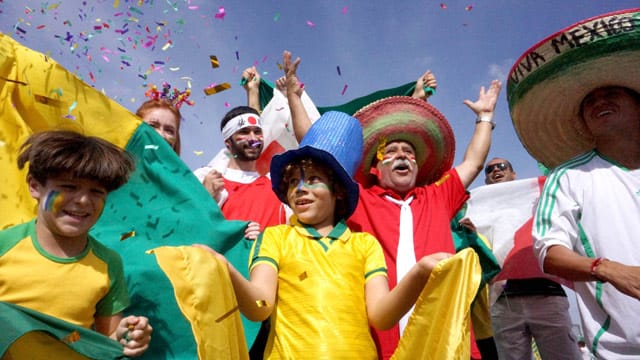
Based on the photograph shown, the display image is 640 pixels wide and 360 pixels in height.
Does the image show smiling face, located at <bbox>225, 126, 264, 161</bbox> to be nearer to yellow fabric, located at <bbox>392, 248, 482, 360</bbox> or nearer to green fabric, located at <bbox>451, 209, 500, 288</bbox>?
green fabric, located at <bbox>451, 209, 500, 288</bbox>

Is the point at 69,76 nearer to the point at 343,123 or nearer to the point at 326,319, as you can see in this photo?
the point at 343,123

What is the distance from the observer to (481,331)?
13.3ft

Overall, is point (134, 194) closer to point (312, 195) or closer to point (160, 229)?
point (160, 229)

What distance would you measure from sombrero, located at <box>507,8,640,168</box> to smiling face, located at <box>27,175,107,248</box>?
249 centimetres

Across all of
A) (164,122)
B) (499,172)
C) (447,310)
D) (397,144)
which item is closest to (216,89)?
(164,122)

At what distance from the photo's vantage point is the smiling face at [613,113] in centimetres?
284

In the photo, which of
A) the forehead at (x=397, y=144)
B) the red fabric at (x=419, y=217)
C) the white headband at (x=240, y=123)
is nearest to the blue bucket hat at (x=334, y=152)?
the red fabric at (x=419, y=217)

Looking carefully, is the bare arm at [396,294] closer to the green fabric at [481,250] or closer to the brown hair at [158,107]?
the green fabric at [481,250]

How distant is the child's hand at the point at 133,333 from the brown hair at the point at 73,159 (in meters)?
0.70

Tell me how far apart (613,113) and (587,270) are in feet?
3.34

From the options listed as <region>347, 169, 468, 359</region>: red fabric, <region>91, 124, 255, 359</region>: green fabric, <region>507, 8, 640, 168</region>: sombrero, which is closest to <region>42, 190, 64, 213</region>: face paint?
<region>91, 124, 255, 359</region>: green fabric

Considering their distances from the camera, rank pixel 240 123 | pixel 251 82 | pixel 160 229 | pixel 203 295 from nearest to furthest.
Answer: pixel 203 295
pixel 160 229
pixel 240 123
pixel 251 82

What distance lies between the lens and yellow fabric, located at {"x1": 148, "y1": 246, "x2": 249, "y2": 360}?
1883mm

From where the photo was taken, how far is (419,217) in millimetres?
3533
